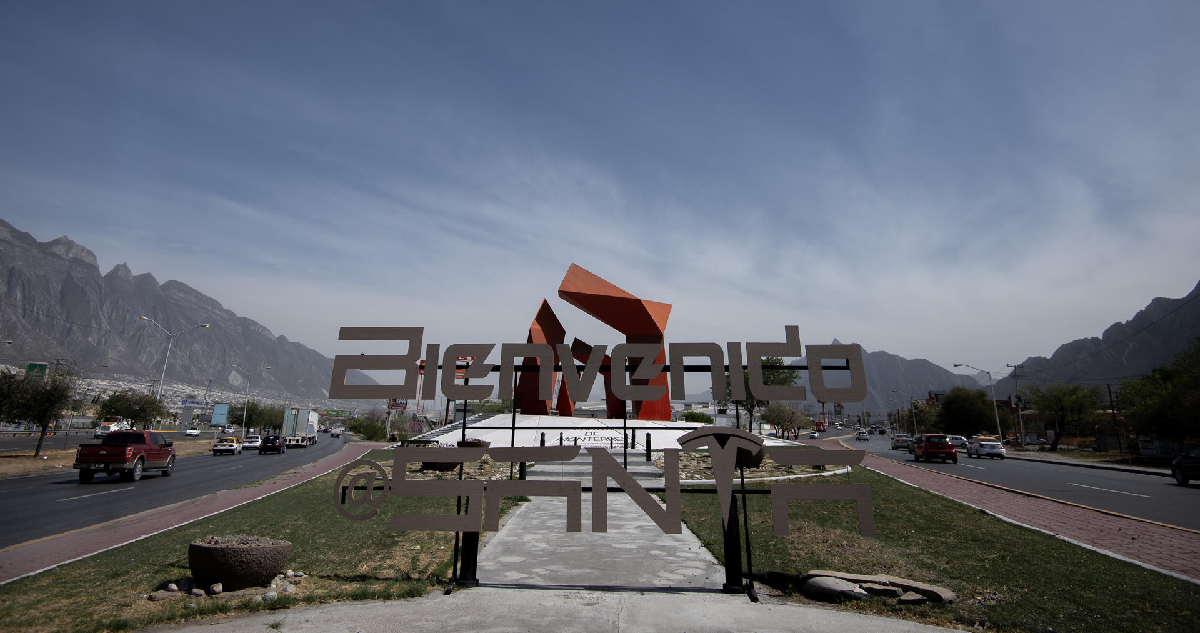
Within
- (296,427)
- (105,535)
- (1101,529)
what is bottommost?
(105,535)

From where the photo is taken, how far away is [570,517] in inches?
278

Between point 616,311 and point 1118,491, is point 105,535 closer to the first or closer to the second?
point 616,311

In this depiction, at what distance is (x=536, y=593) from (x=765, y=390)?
372 centimetres

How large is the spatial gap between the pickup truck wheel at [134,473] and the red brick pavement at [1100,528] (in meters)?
24.1

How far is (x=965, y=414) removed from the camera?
6881 centimetres

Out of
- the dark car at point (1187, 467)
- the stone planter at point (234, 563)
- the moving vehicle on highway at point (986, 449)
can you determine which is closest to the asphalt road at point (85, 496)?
the stone planter at point (234, 563)

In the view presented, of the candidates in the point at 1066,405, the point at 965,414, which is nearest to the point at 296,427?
the point at 1066,405

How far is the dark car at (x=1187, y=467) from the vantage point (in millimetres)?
18859

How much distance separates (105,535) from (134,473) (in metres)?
13.4

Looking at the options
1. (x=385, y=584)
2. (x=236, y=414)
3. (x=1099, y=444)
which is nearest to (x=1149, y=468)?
(x=1099, y=444)

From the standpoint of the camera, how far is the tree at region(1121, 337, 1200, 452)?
30188 mm

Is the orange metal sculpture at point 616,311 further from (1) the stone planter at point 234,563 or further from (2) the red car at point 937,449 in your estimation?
(1) the stone planter at point 234,563

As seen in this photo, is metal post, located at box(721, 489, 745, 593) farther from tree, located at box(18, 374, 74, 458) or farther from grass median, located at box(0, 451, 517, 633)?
tree, located at box(18, 374, 74, 458)

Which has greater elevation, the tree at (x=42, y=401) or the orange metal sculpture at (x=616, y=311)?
the orange metal sculpture at (x=616, y=311)
